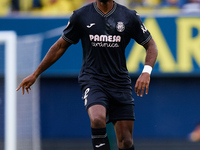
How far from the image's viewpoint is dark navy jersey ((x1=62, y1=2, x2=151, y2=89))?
5293 mm

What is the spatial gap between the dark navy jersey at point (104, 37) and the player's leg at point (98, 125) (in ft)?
1.17

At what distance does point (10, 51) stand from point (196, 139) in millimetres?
5415

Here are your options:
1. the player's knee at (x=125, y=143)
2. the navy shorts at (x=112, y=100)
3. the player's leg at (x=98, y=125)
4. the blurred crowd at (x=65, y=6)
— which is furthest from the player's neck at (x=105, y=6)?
the blurred crowd at (x=65, y=6)

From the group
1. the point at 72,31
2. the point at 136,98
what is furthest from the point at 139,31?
the point at 136,98

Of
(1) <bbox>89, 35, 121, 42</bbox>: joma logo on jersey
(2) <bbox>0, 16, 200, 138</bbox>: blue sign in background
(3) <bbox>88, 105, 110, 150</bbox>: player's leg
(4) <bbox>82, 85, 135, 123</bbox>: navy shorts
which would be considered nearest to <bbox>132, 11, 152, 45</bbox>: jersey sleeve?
(1) <bbox>89, 35, 121, 42</bbox>: joma logo on jersey

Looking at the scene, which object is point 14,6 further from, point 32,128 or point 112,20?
point 112,20

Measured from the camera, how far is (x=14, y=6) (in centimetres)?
1062

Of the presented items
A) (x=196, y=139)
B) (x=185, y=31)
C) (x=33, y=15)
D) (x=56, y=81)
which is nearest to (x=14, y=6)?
(x=33, y=15)

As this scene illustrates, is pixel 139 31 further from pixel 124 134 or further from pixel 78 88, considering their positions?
pixel 78 88

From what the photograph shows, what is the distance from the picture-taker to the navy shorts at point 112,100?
523cm

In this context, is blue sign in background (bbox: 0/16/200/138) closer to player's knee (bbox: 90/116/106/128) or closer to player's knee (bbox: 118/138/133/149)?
player's knee (bbox: 118/138/133/149)

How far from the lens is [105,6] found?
529 centimetres

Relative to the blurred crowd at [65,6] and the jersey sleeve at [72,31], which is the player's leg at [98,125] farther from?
the blurred crowd at [65,6]

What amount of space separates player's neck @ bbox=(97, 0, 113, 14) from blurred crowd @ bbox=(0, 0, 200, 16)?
209 inches
